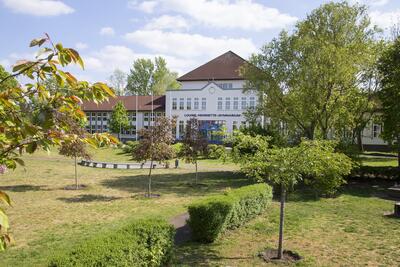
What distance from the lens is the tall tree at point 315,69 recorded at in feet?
68.6

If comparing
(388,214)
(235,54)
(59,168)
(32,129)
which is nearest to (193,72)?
(235,54)

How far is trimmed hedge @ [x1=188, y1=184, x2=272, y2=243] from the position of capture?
31.0 ft

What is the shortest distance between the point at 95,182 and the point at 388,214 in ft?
52.6

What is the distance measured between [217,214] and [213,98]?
147ft

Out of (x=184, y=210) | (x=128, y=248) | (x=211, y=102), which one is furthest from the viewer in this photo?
(x=211, y=102)

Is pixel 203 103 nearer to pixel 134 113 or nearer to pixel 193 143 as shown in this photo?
pixel 134 113

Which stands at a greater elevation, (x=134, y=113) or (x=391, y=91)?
(x=134, y=113)

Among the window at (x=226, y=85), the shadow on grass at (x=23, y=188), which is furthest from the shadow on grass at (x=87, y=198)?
the window at (x=226, y=85)

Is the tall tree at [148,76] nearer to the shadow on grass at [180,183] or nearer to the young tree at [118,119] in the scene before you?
the young tree at [118,119]

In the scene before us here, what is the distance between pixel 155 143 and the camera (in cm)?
1741

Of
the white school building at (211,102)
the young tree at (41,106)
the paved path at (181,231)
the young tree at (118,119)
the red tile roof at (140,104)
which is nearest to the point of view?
the young tree at (41,106)

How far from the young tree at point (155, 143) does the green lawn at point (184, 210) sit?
6.69 ft

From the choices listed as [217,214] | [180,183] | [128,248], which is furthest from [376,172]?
[128,248]

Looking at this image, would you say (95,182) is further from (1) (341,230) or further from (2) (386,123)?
(2) (386,123)
